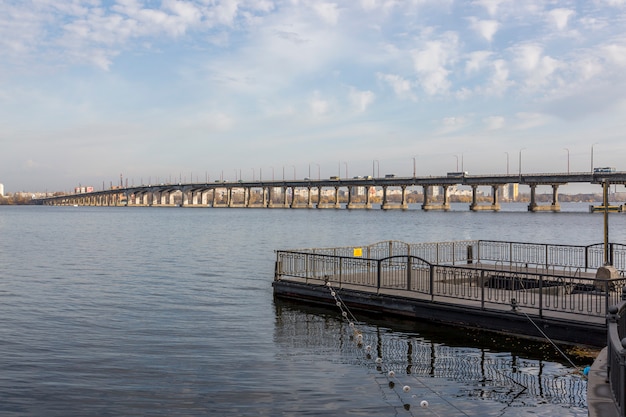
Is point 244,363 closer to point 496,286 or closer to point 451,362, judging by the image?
point 451,362

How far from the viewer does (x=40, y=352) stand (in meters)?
18.6

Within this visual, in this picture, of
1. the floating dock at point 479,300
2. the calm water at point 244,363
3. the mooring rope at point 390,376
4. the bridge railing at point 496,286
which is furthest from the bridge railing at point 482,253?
the calm water at point 244,363

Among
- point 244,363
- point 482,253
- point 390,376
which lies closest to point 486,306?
point 390,376

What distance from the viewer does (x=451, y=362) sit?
17531 mm

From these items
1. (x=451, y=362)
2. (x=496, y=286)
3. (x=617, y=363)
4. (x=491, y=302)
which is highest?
(x=617, y=363)

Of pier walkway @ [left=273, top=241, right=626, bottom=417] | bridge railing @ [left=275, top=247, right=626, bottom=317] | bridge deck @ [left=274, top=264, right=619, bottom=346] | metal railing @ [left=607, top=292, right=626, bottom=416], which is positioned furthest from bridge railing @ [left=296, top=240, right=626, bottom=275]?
metal railing @ [left=607, top=292, right=626, bottom=416]

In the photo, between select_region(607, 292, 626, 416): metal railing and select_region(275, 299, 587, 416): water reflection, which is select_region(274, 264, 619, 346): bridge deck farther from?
select_region(607, 292, 626, 416): metal railing

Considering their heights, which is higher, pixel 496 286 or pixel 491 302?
pixel 491 302

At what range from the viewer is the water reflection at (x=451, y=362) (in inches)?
562

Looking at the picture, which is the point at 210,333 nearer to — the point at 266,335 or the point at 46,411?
the point at 266,335

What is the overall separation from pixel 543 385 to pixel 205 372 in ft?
27.8

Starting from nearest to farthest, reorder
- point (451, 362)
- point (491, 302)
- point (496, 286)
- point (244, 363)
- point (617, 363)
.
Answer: point (617, 363) < point (244, 363) < point (451, 362) < point (491, 302) < point (496, 286)

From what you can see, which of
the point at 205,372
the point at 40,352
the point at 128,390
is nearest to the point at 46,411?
the point at 128,390

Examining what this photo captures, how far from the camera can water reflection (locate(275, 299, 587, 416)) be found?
1427 cm
